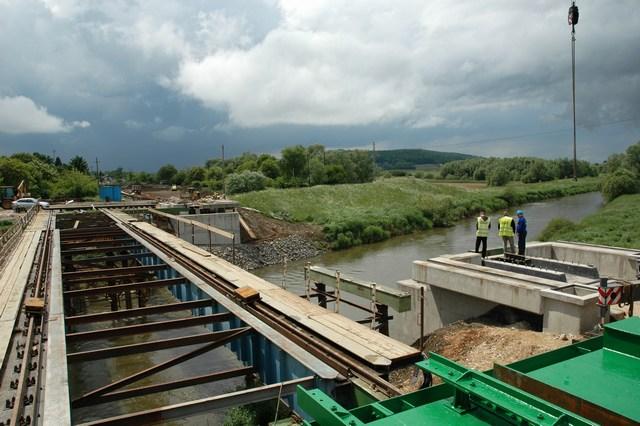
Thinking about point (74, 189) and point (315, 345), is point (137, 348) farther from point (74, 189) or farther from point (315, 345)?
point (74, 189)

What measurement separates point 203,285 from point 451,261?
824 cm

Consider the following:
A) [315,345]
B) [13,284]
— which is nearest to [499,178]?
[13,284]

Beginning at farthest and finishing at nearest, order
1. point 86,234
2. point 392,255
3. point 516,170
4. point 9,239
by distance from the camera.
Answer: point 516,170 < point 392,255 < point 86,234 < point 9,239

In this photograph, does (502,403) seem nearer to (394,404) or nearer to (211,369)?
(394,404)

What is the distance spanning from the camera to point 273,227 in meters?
43.2

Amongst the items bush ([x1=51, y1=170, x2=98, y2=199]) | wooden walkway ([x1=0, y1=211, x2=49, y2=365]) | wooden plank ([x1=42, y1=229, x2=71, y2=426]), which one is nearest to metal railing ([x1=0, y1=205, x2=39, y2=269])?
wooden walkway ([x1=0, y1=211, x2=49, y2=365])

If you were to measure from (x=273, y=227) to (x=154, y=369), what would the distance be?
121 ft

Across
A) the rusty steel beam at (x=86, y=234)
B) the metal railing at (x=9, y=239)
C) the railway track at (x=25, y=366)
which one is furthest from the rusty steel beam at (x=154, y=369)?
the rusty steel beam at (x=86, y=234)

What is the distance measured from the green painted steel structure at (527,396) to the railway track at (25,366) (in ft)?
10.2

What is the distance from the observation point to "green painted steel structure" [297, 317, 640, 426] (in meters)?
3.18

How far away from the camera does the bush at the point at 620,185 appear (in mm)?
54219

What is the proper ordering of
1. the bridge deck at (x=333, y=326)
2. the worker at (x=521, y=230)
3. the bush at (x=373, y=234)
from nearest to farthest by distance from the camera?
the bridge deck at (x=333, y=326), the worker at (x=521, y=230), the bush at (x=373, y=234)

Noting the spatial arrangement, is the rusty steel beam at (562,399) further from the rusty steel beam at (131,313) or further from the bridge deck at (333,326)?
the rusty steel beam at (131,313)

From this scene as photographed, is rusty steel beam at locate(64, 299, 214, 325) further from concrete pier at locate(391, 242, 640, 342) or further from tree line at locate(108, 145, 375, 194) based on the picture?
tree line at locate(108, 145, 375, 194)
